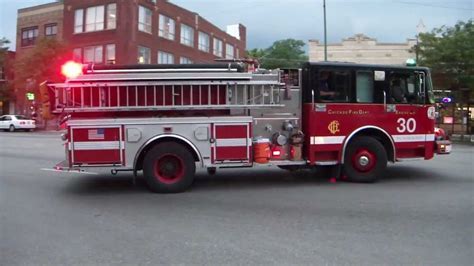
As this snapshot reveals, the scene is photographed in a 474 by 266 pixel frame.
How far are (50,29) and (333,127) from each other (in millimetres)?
44398

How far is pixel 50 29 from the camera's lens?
158 ft

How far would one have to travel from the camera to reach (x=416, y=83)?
1062 cm

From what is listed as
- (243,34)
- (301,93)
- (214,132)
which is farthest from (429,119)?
(243,34)

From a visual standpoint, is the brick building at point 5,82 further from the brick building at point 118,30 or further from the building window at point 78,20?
the building window at point 78,20

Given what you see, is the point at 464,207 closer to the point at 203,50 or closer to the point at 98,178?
the point at 98,178

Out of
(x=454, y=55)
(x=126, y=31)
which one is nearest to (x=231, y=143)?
(x=454, y=55)

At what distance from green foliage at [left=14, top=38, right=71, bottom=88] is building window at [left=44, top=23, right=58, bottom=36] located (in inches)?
367

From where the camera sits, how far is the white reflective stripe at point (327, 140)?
9969 millimetres

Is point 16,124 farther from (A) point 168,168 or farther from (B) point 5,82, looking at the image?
(A) point 168,168

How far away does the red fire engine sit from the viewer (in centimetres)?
900

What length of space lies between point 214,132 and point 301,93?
6.77 ft

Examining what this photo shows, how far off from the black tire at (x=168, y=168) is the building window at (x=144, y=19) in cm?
3409

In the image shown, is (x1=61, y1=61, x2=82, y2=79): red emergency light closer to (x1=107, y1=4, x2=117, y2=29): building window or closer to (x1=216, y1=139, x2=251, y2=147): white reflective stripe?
(x1=216, y1=139, x2=251, y2=147): white reflective stripe

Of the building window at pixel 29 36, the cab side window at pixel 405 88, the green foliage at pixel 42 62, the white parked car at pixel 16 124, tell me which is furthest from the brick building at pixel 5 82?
the cab side window at pixel 405 88
